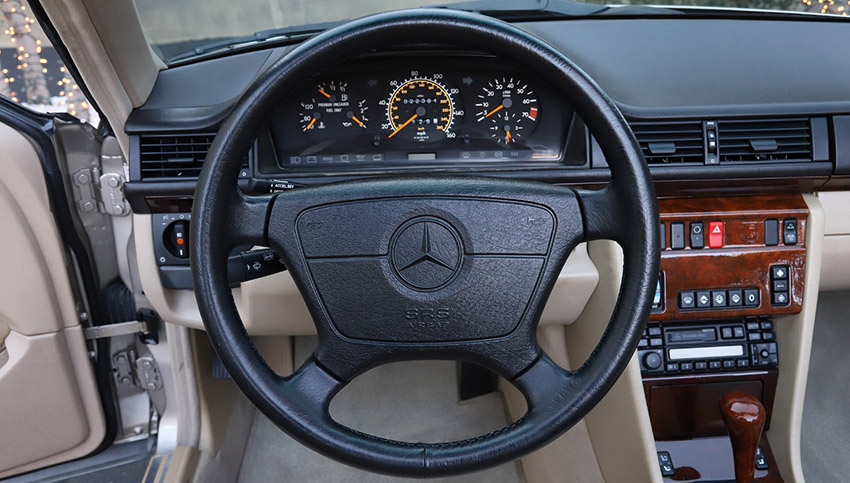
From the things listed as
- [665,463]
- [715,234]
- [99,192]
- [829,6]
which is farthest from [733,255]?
[99,192]

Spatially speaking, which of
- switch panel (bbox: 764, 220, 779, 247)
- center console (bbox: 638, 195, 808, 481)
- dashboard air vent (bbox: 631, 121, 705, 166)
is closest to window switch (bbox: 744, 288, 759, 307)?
center console (bbox: 638, 195, 808, 481)

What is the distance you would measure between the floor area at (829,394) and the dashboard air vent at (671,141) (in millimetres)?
921

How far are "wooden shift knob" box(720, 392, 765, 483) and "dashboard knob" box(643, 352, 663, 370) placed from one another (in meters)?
0.18

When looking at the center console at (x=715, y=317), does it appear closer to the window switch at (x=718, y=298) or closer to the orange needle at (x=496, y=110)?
the window switch at (x=718, y=298)

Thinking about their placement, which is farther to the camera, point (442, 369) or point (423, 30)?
point (442, 369)

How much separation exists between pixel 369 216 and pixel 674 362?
91 centimetres

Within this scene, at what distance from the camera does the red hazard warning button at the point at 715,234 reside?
1.46 meters

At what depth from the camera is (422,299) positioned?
0.92 m

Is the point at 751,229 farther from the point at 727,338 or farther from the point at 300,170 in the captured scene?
the point at 300,170

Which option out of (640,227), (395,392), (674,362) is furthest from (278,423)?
(395,392)

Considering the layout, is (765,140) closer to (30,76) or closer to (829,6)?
(829,6)

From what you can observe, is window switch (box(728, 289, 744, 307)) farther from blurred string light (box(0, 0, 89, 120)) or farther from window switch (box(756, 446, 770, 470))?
blurred string light (box(0, 0, 89, 120))

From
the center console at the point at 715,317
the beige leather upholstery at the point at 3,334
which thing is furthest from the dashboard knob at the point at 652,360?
the beige leather upholstery at the point at 3,334

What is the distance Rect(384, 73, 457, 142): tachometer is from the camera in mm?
1387
